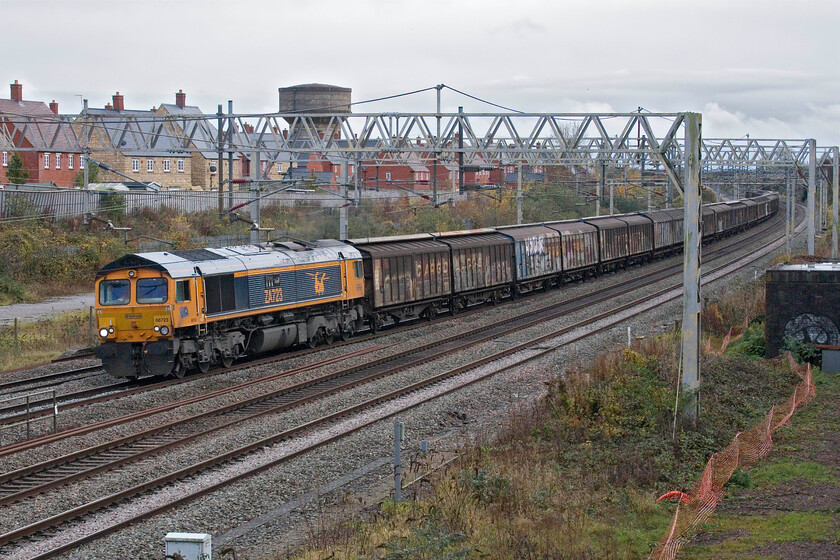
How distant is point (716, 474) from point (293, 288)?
45.8 feet

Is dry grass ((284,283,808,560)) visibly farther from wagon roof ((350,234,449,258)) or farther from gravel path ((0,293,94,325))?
gravel path ((0,293,94,325))

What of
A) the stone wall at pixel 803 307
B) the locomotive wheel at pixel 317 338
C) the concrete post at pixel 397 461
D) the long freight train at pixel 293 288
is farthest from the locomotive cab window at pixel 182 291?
the stone wall at pixel 803 307

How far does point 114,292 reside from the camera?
69.7 feet

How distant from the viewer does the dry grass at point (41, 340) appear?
2480 centimetres

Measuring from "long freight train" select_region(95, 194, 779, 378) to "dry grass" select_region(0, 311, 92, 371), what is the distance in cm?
484

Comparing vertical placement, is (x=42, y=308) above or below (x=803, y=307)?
below

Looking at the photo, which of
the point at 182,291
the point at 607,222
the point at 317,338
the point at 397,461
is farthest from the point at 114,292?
the point at 607,222

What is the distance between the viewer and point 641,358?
21.0 meters

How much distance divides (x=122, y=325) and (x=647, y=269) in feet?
111

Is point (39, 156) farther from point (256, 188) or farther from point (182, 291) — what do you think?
point (182, 291)

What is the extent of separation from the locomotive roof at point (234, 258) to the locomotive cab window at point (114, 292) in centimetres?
30

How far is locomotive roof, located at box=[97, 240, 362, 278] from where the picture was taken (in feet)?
69.6

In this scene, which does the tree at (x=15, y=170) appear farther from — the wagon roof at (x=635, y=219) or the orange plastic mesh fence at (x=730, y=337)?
the orange plastic mesh fence at (x=730, y=337)

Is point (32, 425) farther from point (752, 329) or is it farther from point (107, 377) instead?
point (752, 329)
